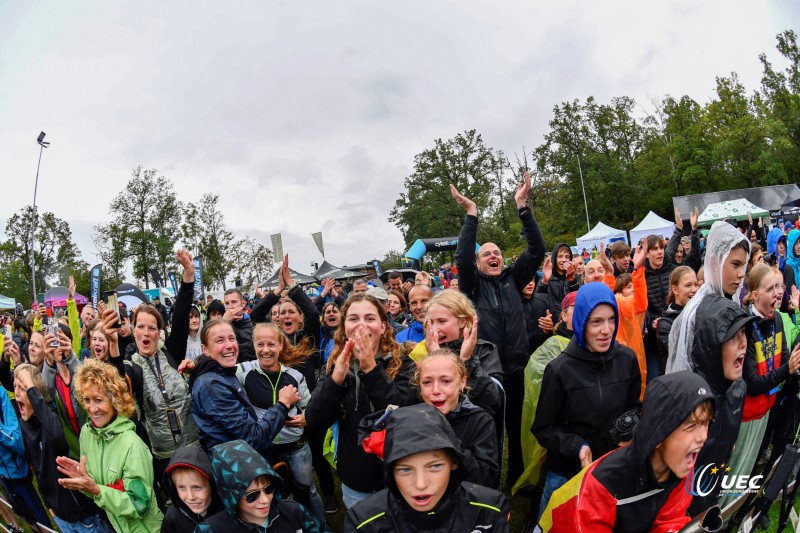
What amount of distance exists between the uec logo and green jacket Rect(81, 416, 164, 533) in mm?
3005

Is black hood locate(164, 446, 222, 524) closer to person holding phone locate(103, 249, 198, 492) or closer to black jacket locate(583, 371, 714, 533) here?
person holding phone locate(103, 249, 198, 492)

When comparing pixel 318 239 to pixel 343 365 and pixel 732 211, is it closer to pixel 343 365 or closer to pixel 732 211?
pixel 343 365

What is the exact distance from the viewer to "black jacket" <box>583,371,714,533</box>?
6.51ft

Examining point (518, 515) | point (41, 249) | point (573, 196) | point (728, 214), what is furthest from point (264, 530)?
point (573, 196)

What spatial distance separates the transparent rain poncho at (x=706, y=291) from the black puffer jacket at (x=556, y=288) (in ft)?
6.73

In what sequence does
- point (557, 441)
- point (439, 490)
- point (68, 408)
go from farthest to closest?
point (68, 408) < point (557, 441) < point (439, 490)

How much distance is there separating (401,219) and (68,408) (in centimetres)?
5101

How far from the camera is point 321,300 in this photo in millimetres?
6887

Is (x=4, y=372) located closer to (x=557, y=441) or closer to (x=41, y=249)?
(x=557, y=441)

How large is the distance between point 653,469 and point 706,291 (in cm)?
161

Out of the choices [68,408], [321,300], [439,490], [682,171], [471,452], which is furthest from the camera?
[682,171]

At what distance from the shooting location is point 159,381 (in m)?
3.83

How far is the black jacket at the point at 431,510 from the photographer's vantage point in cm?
193

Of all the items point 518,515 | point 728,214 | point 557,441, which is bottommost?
point 518,515
